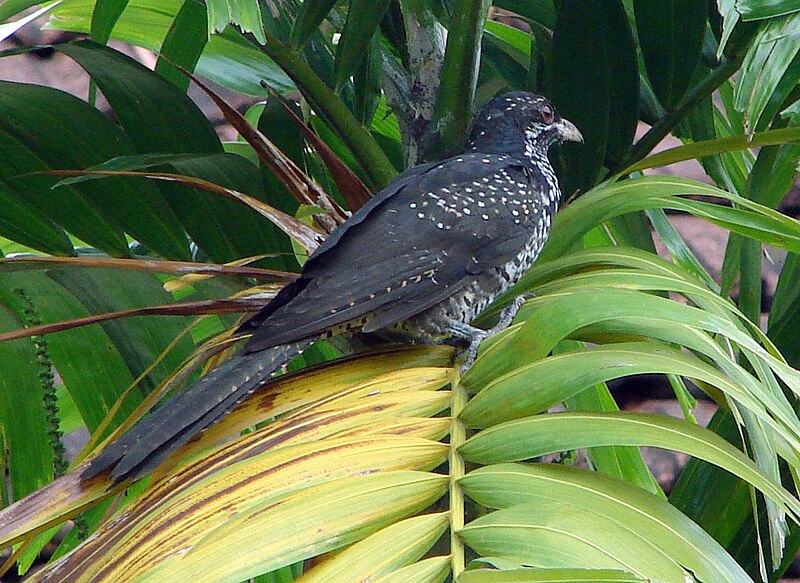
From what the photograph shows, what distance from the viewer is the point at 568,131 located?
166cm

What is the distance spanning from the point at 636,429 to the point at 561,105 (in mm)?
1052

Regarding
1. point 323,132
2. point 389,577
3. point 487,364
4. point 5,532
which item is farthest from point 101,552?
point 323,132

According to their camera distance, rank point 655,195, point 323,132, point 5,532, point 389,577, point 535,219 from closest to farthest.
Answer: point 389,577
point 5,532
point 655,195
point 535,219
point 323,132

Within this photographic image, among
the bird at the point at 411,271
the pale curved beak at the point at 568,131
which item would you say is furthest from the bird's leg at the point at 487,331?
the pale curved beak at the point at 568,131

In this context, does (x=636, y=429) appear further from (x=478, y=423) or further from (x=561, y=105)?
(x=561, y=105)

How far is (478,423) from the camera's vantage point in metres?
0.88

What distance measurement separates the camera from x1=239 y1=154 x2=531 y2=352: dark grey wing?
47.9 inches

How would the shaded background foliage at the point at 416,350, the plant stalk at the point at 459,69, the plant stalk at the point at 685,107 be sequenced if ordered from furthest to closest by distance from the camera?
the plant stalk at the point at 685,107, the plant stalk at the point at 459,69, the shaded background foliage at the point at 416,350

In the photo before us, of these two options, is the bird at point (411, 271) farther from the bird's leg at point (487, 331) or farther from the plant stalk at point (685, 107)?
the plant stalk at point (685, 107)

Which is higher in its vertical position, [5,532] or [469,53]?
[469,53]

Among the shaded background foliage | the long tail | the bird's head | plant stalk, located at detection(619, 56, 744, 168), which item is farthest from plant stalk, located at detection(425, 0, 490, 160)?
the long tail

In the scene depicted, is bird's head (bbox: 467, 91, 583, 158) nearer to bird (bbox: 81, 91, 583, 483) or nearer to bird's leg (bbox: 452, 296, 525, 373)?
bird (bbox: 81, 91, 583, 483)

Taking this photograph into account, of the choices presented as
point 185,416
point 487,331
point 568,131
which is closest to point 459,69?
point 568,131

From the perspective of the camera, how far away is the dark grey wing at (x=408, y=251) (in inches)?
47.9
